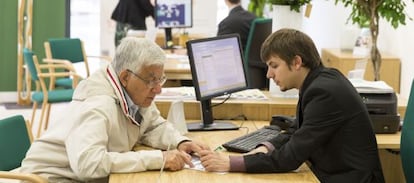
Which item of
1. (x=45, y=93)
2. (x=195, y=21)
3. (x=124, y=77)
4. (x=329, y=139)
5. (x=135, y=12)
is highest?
(x=135, y=12)

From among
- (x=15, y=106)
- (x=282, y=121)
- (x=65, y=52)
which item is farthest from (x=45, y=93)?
(x=282, y=121)

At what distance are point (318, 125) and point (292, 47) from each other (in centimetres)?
33

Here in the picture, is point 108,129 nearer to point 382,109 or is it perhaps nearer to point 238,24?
point 382,109

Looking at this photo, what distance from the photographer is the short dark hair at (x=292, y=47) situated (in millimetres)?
2676

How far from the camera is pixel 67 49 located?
6715 millimetres

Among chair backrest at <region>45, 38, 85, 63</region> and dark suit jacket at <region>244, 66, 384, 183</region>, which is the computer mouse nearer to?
dark suit jacket at <region>244, 66, 384, 183</region>

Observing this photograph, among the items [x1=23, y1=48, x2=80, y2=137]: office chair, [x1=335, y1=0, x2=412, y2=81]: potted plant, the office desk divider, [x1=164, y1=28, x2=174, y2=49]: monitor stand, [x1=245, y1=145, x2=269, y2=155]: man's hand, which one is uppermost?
[x1=335, y1=0, x2=412, y2=81]: potted plant

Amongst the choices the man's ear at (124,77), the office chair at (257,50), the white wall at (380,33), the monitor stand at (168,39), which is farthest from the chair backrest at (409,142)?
the monitor stand at (168,39)

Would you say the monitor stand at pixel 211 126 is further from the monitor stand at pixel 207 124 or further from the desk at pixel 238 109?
the desk at pixel 238 109

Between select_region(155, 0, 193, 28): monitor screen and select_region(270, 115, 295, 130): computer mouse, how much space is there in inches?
144

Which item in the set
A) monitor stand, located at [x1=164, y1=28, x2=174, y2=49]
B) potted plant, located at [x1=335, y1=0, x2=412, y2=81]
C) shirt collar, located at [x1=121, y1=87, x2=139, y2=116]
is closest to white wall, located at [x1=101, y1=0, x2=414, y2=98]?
potted plant, located at [x1=335, y1=0, x2=412, y2=81]

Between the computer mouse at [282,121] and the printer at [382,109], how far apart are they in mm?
381

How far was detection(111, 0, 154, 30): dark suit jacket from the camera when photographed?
26.7ft

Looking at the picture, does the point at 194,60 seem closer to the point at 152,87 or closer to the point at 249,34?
the point at 152,87
